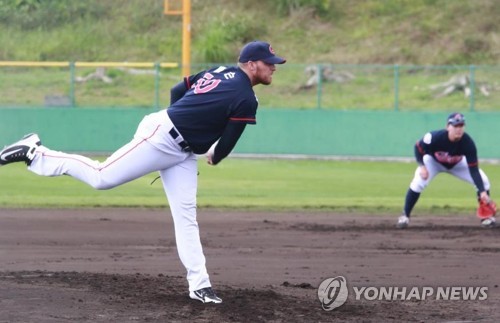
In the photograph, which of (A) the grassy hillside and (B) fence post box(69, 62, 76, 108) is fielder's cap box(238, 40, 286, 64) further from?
(A) the grassy hillside

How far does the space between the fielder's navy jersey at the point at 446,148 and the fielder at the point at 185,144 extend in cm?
702

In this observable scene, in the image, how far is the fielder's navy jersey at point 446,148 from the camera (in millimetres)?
14289

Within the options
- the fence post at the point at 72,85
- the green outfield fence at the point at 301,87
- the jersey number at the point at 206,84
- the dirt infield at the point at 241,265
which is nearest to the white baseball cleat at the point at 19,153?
the dirt infield at the point at 241,265

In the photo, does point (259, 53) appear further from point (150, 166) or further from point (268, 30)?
point (268, 30)

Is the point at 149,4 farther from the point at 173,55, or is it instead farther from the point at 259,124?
the point at 259,124

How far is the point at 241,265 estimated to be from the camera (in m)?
10.6

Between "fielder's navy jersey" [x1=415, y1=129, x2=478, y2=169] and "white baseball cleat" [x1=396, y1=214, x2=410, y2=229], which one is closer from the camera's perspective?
"fielder's navy jersey" [x1=415, y1=129, x2=478, y2=169]

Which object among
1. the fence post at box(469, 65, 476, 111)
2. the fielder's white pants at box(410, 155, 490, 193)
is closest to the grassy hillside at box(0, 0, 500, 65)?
the fence post at box(469, 65, 476, 111)

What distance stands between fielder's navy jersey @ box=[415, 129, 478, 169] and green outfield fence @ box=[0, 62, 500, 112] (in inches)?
613

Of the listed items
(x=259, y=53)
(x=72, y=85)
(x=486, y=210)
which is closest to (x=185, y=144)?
(x=259, y=53)

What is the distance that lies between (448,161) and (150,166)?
7.83m

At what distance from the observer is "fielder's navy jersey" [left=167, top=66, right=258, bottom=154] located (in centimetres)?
756

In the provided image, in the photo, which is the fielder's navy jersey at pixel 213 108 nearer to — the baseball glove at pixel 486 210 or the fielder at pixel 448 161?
the fielder at pixel 448 161

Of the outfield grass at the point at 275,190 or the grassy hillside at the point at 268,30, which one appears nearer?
the outfield grass at the point at 275,190
